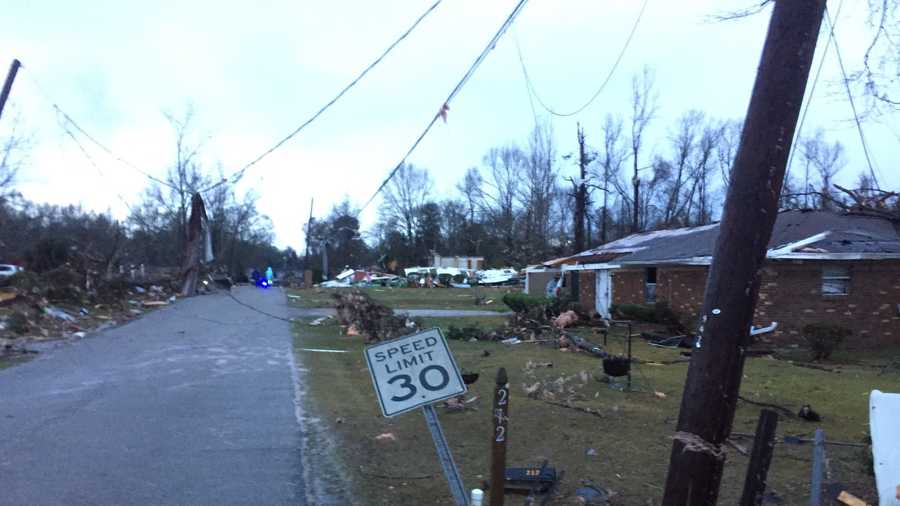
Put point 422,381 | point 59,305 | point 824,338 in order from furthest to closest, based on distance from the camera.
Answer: point 59,305 < point 824,338 < point 422,381

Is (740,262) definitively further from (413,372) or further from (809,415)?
(809,415)

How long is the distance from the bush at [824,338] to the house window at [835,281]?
2011mm

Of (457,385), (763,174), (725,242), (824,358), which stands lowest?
(824,358)

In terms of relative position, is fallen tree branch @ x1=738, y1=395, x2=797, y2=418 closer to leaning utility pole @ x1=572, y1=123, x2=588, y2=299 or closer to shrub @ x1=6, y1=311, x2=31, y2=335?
shrub @ x1=6, y1=311, x2=31, y2=335

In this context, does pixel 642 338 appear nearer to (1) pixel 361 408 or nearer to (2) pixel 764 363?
(2) pixel 764 363

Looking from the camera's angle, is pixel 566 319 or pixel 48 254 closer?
pixel 566 319

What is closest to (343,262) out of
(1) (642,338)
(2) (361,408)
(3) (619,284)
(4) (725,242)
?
(3) (619,284)

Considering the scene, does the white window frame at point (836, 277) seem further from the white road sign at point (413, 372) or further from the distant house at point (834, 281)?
the white road sign at point (413, 372)

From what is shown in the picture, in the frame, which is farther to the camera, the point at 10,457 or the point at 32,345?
the point at 32,345

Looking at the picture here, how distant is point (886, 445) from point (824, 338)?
42.1ft

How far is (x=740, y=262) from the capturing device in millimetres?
4027

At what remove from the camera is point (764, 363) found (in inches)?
619

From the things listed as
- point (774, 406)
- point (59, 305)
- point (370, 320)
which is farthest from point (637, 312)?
point (59, 305)

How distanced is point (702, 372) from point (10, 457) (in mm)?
6635
